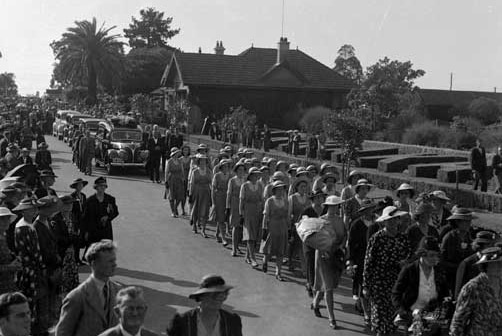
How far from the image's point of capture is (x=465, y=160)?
97.8 feet

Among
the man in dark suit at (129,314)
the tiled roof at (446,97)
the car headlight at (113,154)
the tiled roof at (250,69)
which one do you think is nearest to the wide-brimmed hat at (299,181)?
the man in dark suit at (129,314)

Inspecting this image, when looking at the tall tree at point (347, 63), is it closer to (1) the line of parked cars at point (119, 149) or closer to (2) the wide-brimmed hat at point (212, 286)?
(1) the line of parked cars at point (119, 149)

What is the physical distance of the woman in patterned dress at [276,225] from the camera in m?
12.2

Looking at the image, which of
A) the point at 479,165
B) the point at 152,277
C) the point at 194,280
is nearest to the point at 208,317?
the point at 194,280

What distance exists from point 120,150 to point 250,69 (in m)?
29.3

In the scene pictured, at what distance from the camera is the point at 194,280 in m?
11.8

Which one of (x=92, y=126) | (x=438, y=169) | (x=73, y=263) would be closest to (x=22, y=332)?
(x=73, y=263)

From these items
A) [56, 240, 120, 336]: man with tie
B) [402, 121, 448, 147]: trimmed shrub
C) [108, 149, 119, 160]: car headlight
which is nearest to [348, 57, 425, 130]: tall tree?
[402, 121, 448, 147]: trimmed shrub

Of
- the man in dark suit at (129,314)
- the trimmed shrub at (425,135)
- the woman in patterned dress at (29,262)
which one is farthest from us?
the trimmed shrub at (425,135)

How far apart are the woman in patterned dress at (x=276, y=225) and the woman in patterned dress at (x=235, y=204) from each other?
1.49 meters

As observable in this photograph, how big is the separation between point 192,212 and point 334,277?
22.0 ft

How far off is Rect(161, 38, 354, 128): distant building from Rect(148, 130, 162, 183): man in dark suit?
25.8m

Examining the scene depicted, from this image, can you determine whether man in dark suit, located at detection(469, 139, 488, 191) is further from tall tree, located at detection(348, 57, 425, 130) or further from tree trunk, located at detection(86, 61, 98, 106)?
tree trunk, located at detection(86, 61, 98, 106)

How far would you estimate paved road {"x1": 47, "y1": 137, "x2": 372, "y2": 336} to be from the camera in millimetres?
9703
